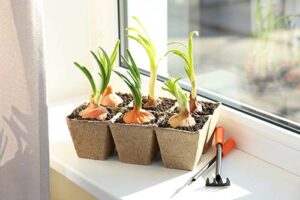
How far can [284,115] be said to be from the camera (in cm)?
95

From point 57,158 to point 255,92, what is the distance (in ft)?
1.36

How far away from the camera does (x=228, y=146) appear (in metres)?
0.97

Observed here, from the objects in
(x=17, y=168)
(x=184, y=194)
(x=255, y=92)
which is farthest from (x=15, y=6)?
(x=255, y=92)

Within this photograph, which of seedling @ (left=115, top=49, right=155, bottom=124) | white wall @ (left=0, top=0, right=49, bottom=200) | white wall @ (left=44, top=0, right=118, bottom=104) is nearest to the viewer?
white wall @ (left=0, top=0, right=49, bottom=200)

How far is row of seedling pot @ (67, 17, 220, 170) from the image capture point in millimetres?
875

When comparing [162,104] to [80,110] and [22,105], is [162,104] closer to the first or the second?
[80,110]

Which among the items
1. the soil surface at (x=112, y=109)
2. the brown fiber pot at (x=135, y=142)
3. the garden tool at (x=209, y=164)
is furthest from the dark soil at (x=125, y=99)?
the garden tool at (x=209, y=164)

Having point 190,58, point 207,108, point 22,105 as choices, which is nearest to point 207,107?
point 207,108

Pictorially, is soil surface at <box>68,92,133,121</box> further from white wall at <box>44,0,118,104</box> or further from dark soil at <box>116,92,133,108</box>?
white wall at <box>44,0,118,104</box>

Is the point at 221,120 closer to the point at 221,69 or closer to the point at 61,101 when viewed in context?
the point at 221,69

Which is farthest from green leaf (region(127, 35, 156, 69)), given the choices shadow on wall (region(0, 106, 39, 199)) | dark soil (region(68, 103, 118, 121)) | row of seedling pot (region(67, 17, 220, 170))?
shadow on wall (region(0, 106, 39, 199))

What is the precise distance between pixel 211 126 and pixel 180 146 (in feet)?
0.31

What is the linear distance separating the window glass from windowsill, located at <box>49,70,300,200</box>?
0.06 metres

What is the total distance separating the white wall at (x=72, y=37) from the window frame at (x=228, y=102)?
0.7 inches
